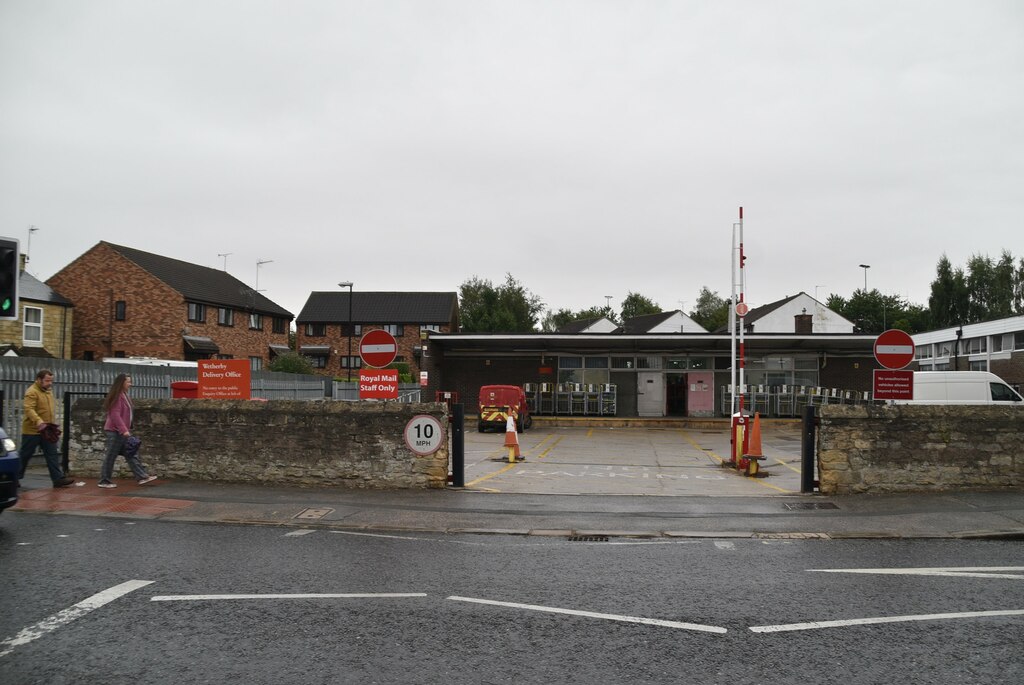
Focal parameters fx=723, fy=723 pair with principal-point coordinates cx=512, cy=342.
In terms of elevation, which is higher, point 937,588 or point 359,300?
point 359,300

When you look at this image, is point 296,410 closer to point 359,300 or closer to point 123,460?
point 123,460

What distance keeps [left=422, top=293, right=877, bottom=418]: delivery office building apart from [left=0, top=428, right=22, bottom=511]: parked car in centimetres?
2648

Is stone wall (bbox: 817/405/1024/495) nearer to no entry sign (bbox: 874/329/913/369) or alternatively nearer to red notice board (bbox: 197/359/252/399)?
no entry sign (bbox: 874/329/913/369)

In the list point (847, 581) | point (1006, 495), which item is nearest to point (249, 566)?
point (847, 581)

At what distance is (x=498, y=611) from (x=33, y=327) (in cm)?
4288

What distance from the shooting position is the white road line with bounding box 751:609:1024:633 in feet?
17.0

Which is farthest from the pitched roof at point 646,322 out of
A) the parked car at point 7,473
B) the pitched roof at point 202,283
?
the parked car at point 7,473

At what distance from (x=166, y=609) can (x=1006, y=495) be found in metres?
11.9

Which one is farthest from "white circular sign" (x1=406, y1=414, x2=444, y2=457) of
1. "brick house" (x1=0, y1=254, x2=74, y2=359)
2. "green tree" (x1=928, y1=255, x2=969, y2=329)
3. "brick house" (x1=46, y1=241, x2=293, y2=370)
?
"green tree" (x1=928, y1=255, x2=969, y2=329)

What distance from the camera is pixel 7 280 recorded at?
9.48 m

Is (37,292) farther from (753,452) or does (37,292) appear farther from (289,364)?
(753,452)

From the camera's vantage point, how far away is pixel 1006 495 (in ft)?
37.1

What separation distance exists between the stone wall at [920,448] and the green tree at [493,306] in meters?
64.7

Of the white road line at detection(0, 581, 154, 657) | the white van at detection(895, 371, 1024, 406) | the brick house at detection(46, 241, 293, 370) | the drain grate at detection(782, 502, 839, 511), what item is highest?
the brick house at detection(46, 241, 293, 370)
